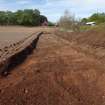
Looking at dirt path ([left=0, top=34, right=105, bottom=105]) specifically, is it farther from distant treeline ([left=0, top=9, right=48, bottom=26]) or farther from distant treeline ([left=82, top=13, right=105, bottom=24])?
distant treeline ([left=0, top=9, right=48, bottom=26])

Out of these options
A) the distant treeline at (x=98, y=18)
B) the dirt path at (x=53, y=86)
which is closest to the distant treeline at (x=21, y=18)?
the distant treeline at (x=98, y=18)

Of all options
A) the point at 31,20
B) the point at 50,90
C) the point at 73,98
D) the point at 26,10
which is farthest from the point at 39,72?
the point at 26,10

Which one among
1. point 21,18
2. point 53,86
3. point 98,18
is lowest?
point 21,18

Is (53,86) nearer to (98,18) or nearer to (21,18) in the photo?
(98,18)

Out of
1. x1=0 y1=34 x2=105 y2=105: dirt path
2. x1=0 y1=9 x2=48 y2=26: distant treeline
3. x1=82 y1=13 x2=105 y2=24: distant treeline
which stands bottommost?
x1=0 y1=9 x2=48 y2=26: distant treeline

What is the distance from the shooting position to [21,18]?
127438 millimetres

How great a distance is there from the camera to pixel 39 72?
12.5m

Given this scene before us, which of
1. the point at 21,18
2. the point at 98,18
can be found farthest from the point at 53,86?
the point at 21,18

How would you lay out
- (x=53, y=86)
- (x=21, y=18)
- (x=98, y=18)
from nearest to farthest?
(x=53, y=86)
(x=98, y=18)
(x=21, y=18)

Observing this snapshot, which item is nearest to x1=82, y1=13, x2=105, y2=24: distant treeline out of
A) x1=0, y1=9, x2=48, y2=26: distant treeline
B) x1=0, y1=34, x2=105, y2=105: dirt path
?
x1=0, y1=9, x2=48, y2=26: distant treeline

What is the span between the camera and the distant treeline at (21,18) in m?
125

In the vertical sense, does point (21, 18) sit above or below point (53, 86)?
below

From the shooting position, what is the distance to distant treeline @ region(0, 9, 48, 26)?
409 ft

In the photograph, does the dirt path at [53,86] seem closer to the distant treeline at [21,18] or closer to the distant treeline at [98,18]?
the distant treeline at [98,18]
